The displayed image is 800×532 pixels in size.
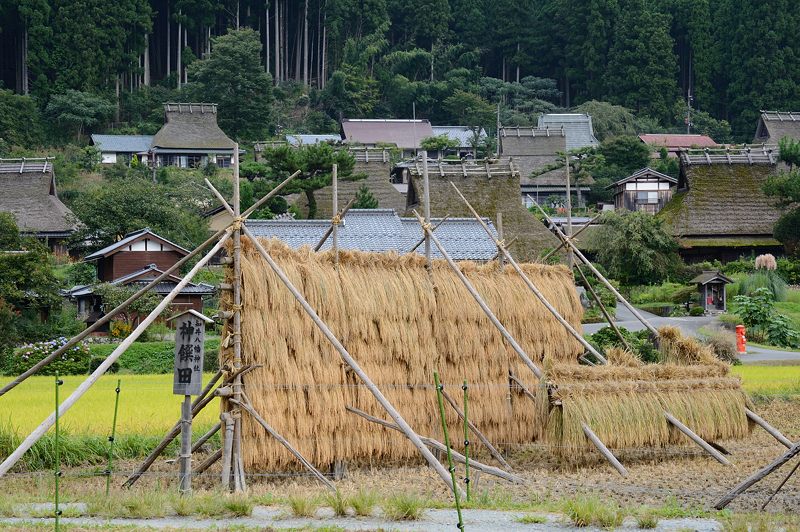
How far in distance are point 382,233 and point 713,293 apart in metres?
10.9

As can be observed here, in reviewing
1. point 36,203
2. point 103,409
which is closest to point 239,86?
point 36,203

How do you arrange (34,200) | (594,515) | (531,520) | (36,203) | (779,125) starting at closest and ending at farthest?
(594,515)
(531,520)
(36,203)
(34,200)
(779,125)

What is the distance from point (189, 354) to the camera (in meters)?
13.2

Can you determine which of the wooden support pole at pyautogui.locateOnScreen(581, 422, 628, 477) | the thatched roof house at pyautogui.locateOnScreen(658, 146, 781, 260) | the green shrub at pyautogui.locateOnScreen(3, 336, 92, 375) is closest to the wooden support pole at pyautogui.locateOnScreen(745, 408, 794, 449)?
the wooden support pole at pyautogui.locateOnScreen(581, 422, 628, 477)

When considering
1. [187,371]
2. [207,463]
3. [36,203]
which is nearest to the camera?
[187,371]

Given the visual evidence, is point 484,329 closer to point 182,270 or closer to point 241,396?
point 241,396

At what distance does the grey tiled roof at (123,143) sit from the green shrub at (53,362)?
34621mm

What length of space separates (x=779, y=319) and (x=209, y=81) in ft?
136

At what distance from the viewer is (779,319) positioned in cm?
3272

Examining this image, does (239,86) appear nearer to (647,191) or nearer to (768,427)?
(647,191)

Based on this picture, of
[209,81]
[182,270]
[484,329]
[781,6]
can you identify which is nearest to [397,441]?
[484,329]

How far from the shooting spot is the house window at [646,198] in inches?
2044

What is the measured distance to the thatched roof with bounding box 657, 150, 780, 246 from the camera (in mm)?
45562

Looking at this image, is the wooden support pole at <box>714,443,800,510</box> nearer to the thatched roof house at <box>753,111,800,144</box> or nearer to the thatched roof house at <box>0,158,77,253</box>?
the thatched roof house at <box>0,158,77,253</box>
